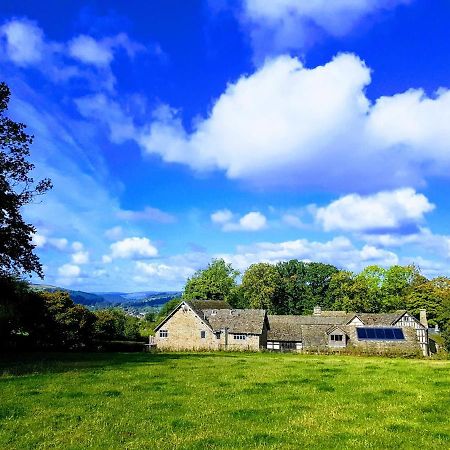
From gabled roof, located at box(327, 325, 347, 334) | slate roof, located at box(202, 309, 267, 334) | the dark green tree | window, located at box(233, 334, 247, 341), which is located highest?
the dark green tree

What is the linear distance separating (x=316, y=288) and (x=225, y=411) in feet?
442

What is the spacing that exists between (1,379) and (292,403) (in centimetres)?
1584

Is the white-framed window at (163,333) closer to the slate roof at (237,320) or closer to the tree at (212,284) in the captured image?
the slate roof at (237,320)

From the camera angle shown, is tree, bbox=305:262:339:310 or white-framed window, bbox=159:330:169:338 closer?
white-framed window, bbox=159:330:169:338

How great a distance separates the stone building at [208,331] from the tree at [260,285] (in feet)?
120

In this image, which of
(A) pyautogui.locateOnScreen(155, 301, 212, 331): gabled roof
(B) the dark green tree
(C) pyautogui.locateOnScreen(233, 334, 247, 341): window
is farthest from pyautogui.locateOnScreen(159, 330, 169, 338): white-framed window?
(B) the dark green tree

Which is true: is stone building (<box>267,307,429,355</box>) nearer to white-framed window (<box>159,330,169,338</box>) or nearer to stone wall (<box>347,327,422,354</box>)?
stone wall (<box>347,327,422,354</box>)

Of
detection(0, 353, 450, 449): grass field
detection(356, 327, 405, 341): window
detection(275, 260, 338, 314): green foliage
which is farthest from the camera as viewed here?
detection(275, 260, 338, 314): green foliage

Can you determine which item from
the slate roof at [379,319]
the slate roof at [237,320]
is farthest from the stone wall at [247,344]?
the slate roof at [379,319]

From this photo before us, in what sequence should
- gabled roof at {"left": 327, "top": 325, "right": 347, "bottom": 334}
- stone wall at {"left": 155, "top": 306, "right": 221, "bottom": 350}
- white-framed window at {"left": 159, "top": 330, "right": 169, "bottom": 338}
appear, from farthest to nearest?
white-framed window at {"left": 159, "top": 330, "right": 169, "bottom": 338}, stone wall at {"left": 155, "top": 306, "right": 221, "bottom": 350}, gabled roof at {"left": 327, "top": 325, "right": 347, "bottom": 334}

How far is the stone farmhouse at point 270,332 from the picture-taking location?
292ft

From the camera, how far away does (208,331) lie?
92000 mm

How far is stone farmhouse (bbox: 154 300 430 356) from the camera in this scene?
292 feet

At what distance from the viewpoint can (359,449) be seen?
10.9 meters
